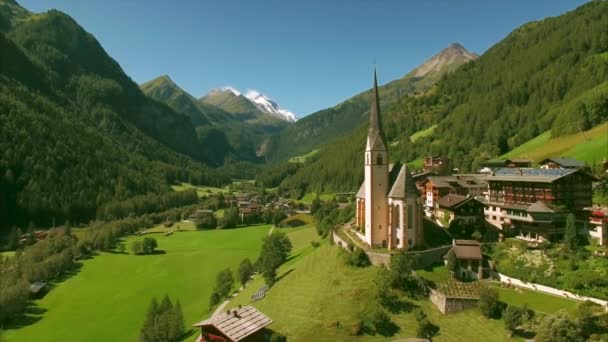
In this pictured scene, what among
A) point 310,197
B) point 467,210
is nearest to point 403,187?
point 467,210

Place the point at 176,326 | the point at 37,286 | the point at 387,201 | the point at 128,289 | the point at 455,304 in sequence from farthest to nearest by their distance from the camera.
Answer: the point at 128,289
the point at 37,286
the point at 387,201
the point at 176,326
the point at 455,304

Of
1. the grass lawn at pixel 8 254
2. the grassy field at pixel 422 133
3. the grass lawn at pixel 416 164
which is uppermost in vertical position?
the grassy field at pixel 422 133

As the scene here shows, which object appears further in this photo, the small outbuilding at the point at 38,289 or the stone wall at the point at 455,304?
Result: the small outbuilding at the point at 38,289

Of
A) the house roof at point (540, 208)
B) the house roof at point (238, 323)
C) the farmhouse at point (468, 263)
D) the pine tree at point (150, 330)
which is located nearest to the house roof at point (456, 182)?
the house roof at point (540, 208)

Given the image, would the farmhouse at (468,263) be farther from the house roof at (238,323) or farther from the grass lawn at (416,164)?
the grass lawn at (416,164)

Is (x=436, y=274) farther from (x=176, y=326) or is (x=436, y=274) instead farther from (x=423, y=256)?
(x=176, y=326)

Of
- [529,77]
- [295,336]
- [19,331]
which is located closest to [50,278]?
[19,331]
